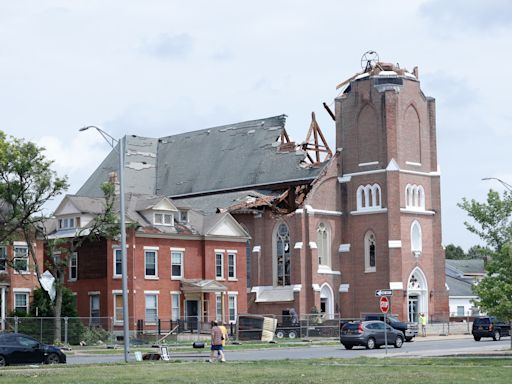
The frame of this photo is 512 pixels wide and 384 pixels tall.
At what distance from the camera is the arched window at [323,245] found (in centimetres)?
8531

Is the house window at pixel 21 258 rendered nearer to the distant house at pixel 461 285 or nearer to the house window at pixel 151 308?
the house window at pixel 151 308

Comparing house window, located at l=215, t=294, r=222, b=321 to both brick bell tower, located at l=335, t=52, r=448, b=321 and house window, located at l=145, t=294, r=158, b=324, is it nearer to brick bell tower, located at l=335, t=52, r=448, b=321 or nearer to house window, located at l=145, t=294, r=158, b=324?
house window, located at l=145, t=294, r=158, b=324

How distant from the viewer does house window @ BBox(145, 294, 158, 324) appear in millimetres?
69562

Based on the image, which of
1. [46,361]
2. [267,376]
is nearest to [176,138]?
[46,361]

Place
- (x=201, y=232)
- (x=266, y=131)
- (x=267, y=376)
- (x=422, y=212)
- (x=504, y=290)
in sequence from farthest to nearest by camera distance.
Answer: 1. (x=266, y=131)
2. (x=422, y=212)
3. (x=201, y=232)
4. (x=504, y=290)
5. (x=267, y=376)

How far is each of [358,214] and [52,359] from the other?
48717 mm

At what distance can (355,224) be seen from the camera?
8562 centimetres

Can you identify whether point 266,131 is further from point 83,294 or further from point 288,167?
point 83,294

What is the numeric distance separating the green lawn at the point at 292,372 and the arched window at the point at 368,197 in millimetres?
47350

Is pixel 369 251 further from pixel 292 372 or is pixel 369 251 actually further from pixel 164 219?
pixel 292 372

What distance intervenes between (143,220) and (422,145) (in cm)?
2723

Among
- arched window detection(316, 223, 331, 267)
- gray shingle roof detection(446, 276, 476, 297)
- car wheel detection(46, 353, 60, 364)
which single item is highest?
arched window detection(316, 223, 331, 267)

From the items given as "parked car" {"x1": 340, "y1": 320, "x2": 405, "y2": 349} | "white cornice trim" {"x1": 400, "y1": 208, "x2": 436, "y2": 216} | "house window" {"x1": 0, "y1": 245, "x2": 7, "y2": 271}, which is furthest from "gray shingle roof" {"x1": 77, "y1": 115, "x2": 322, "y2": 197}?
"parked car" {"x1": 340, "y1": 320, "x2": 405, "y2": 349}

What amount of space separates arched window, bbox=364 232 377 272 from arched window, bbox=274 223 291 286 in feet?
20.6
